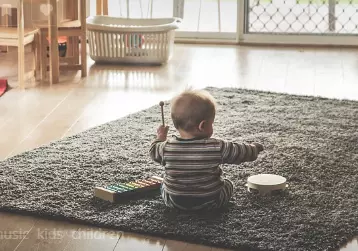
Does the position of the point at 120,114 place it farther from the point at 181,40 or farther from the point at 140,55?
the point at 181,40

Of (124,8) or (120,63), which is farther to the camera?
(124,8)

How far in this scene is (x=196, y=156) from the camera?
8.14 ft

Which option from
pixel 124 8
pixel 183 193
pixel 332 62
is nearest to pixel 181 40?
pixel 124 8

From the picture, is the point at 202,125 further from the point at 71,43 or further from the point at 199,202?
the point at 71,43

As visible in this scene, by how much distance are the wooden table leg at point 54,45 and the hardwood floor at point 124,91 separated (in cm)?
7

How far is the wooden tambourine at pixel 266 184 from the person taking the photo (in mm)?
2635

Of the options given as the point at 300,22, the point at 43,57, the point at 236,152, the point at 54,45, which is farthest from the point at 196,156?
the point at 300,22

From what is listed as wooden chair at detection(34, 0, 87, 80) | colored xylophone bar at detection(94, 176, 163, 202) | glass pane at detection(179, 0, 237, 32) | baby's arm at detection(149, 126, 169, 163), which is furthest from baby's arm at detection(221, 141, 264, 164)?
glass pane at detection(179, 0, 237, 32)

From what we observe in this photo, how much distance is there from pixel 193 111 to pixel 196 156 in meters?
0.15

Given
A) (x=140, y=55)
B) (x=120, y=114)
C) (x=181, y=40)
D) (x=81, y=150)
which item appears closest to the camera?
(x=81, y=150)

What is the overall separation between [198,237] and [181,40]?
12.5 feet

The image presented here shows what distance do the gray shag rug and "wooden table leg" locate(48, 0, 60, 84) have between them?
98cm

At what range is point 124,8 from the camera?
611 cm

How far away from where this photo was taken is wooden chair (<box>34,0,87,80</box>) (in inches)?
184
